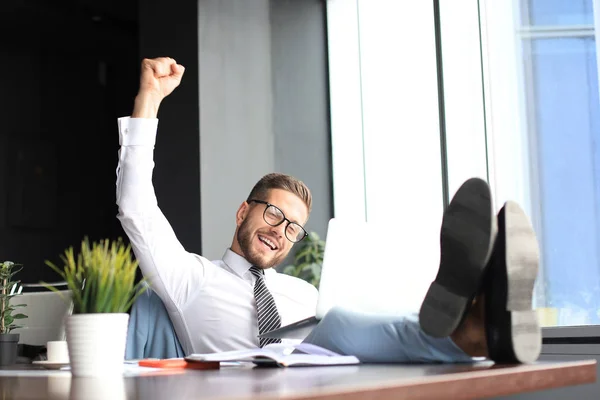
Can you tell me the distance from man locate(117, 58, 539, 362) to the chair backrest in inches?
1.8

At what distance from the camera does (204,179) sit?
4.51 metres

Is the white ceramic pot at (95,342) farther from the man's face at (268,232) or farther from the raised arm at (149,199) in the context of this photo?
the man's face at (268,232)

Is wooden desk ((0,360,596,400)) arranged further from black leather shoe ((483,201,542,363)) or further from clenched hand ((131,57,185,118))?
clenched hand ((131,57,185,118))

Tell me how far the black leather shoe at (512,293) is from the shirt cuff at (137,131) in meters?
1.11

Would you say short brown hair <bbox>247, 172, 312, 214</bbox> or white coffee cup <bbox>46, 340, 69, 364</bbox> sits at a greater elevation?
short brown hair <bbox>247, 172, 312, 214</bbox>

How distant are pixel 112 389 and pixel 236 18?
4133mm

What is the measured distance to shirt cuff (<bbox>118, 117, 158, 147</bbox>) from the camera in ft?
6.93

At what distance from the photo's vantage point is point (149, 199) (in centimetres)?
229

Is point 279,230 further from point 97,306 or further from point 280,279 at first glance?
point 97,306

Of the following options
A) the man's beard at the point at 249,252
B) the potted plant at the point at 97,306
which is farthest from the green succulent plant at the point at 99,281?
the man's beard at the point at 249,252

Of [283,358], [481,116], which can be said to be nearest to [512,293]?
[283,358]

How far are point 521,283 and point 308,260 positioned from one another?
12.2 feet

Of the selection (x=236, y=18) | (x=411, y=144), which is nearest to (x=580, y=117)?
(x=411, y=144)

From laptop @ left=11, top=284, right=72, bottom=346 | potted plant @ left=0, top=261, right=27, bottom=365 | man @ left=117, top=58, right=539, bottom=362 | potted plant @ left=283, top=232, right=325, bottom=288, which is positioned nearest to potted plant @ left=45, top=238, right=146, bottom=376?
man @ left=117, top=58, right=539, bottom=362
